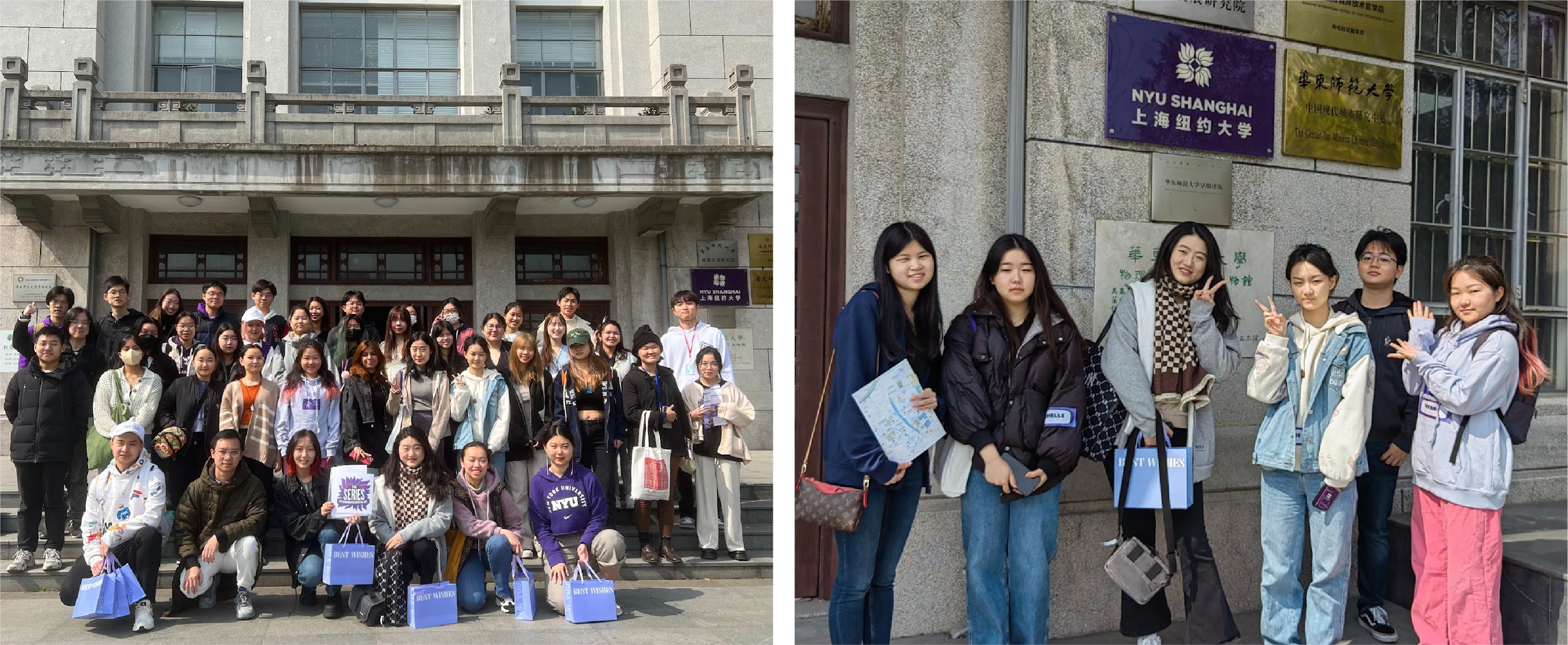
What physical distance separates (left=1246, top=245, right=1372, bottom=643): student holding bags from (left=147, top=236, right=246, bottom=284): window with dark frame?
12667 millimetres

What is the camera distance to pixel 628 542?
7621 mm

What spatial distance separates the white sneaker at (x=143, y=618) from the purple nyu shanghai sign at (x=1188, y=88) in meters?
5.52

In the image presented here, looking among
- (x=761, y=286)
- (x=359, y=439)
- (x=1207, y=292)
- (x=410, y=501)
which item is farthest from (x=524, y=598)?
(x=761, y=286)

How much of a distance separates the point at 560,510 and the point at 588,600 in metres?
0.62

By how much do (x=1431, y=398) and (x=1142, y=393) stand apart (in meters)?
1.40

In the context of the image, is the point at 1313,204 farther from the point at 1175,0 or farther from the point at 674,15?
the point at 674,15

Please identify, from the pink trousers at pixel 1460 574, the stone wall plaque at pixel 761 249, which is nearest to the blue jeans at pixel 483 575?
the pink trousers at pixel 1460 574

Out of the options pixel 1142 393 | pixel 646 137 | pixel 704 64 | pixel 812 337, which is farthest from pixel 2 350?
pixel 1142 393

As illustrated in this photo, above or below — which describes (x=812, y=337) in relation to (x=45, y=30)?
below

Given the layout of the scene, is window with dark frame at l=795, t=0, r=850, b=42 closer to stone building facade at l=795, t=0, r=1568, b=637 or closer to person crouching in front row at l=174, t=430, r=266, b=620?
stone building facade at l=795, t=0, r=1568, b=637

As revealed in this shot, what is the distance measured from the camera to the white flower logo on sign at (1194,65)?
5379mm

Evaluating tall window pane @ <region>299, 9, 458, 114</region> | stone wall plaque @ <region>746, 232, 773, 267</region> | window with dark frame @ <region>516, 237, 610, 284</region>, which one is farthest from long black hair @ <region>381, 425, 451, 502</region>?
tall window pane @ <region>299, 9, 458, 114</region>

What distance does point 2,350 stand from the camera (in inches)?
453

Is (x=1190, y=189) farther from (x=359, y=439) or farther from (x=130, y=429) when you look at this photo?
(x=130, y=429)
